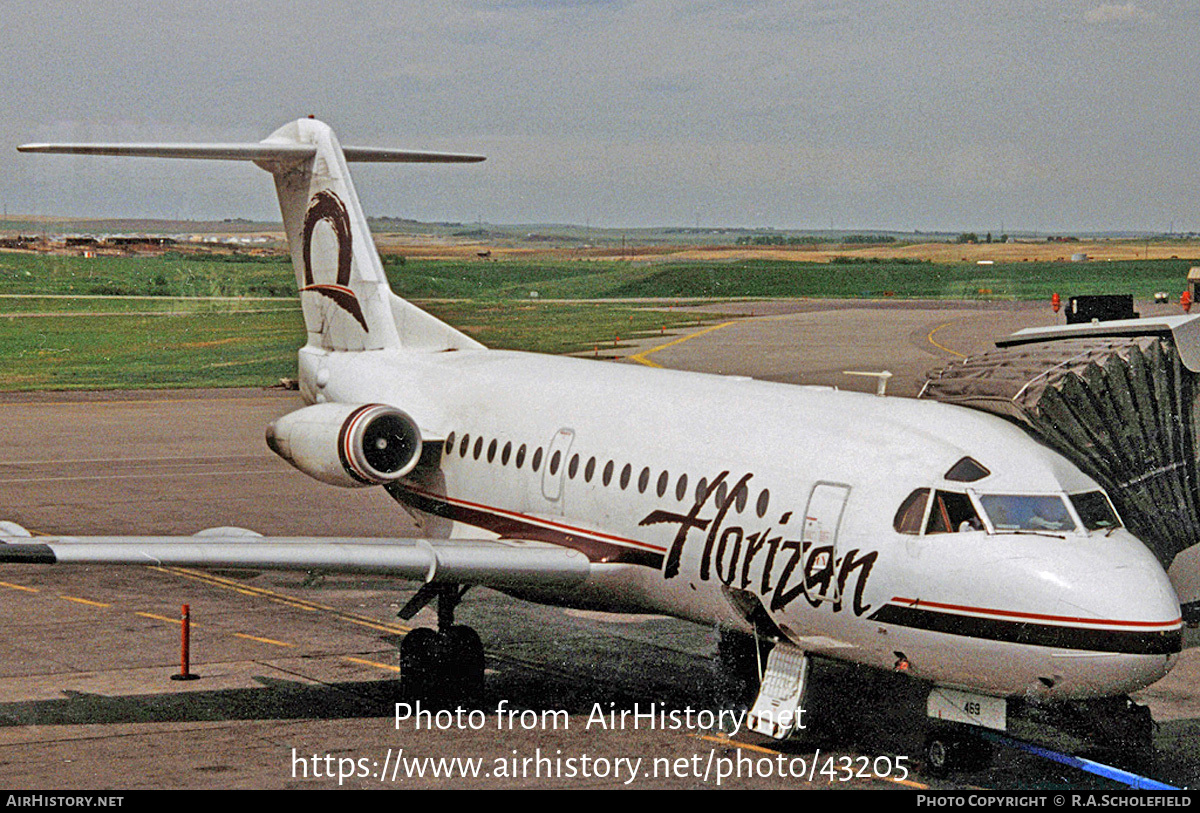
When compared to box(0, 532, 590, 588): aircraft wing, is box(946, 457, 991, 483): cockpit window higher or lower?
higher

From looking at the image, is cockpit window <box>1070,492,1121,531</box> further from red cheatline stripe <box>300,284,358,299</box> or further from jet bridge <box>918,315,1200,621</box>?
red cheatline stripe <box>300,284,358,299</box>

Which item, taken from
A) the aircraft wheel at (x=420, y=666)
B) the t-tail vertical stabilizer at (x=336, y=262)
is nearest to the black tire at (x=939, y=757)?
the aircraft wheel at (x=420, y=666)

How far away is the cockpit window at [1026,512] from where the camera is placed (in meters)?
14.4

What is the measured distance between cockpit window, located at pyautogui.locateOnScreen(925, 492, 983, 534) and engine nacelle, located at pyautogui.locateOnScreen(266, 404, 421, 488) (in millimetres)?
8209

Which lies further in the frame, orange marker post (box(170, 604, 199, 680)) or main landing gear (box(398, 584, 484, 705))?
orange marker post (box(170, 604, 199, 680))

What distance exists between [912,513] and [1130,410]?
2832 millimetres

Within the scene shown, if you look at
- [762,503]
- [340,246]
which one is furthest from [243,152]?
[762,503]

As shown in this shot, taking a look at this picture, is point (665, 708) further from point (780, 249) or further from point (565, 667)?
point (780, 249)

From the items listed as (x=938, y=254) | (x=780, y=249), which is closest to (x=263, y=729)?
(x=938, y=254)

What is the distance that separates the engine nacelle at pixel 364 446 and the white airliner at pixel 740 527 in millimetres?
33

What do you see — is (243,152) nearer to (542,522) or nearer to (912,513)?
(542,522)

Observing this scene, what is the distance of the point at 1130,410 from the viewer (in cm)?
1591

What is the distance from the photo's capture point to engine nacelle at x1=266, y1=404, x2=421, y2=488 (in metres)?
20.5

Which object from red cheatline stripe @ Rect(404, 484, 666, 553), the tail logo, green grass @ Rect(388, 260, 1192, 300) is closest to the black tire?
red cheatline stripe @ Rect(404, 484, 666, 553)
